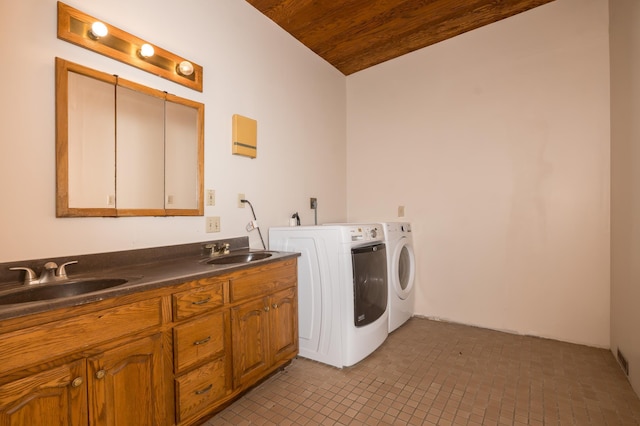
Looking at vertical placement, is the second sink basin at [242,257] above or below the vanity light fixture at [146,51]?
below

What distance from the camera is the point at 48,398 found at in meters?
0.99

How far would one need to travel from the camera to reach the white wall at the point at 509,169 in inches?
92.8

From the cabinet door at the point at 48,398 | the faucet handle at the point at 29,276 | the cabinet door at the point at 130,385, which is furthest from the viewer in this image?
the faucet handle at the point at 29,276

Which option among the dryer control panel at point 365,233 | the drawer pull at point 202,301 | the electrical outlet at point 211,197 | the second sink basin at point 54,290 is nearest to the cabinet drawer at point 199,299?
the drawer pull at point 202,301

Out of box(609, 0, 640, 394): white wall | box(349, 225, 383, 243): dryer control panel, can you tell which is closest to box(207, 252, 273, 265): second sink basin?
box(349, 225, 383, 243): dryer control panel

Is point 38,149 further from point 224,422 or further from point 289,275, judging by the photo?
point 224,422

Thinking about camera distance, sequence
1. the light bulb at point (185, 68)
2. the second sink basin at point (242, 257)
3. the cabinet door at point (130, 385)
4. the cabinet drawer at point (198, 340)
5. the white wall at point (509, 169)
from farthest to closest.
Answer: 1. the white wall at point (509, 169)
2. the second sink basin at point (242, 257)
3. the light bulb at point (185, 68)
4. the cabinet drawer at point (198, 340)
5. the cabinet door at point (130, 385)

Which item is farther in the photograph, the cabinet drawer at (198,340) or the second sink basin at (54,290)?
the cabinet drawer at (198,340)

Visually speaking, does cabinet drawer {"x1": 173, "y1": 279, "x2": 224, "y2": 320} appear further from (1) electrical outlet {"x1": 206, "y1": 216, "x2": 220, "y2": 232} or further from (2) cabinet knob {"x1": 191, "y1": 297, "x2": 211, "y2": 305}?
(1) electrical outlet {"x1": 206, "y1": 216, "x2": 220, "y2": 232}

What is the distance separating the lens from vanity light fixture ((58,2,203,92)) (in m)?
1.44

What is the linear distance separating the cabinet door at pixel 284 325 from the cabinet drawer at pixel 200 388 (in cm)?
40

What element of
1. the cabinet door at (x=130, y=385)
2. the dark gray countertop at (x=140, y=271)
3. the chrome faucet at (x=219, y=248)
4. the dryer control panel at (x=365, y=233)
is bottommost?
the cabinet door at (x=130, y=385)

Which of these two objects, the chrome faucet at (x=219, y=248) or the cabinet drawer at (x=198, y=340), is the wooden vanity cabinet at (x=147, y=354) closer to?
the cabinet drawer at (x=198, y=340)

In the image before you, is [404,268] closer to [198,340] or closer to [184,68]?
[198,340]
